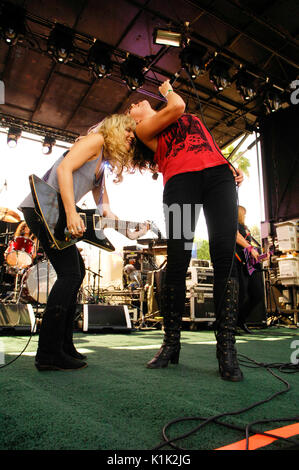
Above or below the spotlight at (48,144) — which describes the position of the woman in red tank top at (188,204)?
below

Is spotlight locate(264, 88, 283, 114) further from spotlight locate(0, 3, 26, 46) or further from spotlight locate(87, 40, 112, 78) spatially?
spotlight locate(0, 3, 26, 46)

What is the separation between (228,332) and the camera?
1.55 meters

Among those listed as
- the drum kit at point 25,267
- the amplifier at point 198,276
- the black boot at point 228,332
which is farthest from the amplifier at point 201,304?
the black boot at point 228,332

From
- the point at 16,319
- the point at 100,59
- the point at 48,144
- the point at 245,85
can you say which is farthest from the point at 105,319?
the point at 48,144

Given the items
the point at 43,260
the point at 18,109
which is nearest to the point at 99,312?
the point at 43,260

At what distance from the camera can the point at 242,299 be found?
4.30 meters

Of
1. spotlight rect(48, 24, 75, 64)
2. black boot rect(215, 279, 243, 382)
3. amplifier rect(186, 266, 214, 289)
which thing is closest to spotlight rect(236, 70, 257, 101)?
spotlight rect(48, 24, 75, 64)

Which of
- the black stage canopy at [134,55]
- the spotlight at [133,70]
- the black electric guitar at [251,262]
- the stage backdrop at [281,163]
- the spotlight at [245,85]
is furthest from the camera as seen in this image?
the stage backdrop at [281,163]

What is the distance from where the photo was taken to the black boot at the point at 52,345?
1.57 meters

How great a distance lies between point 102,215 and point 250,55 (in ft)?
22.5

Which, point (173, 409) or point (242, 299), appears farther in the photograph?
point (242, 299)

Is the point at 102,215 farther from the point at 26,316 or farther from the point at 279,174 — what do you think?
the point at 279,174

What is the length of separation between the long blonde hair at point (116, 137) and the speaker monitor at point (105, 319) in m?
2.76

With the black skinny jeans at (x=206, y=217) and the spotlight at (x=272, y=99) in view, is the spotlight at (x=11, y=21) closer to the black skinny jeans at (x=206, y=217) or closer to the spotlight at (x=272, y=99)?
the black skinny jeans at (x=206, y=217)
